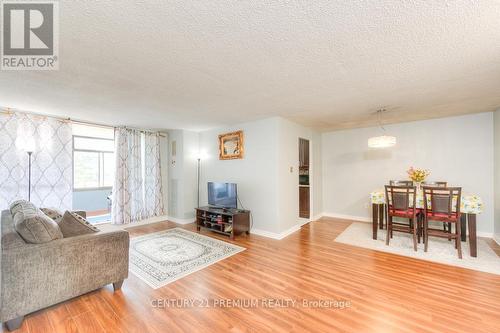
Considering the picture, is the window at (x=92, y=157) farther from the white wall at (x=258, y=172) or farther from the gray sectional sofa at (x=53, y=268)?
the gray sectional sofa at (x=53, y=268)

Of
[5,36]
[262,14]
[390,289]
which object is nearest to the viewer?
[262,14]

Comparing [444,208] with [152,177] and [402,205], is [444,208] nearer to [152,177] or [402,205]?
[402,205]

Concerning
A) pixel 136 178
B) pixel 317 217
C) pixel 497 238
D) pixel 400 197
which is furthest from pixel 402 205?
pixel 136 178

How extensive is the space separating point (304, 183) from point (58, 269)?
16.0ft

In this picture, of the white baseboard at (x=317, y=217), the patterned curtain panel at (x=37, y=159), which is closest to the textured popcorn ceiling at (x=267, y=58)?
the patterned curtain panel at (x=37, y=159)

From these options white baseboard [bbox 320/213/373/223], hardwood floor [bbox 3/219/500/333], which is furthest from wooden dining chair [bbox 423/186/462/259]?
white baseboard [bbox 320/213/373/223]

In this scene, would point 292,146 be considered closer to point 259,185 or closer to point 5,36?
point 259,185

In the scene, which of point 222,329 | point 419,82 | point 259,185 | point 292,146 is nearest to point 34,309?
point 222,329

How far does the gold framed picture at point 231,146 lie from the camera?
4508 mm

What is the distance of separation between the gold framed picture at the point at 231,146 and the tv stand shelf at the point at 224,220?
1193 millimetres

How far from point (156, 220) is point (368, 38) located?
548 cm

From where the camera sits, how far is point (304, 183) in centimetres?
554

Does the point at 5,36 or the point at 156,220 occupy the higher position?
the point at 5,36

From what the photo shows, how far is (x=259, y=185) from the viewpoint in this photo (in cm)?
422
